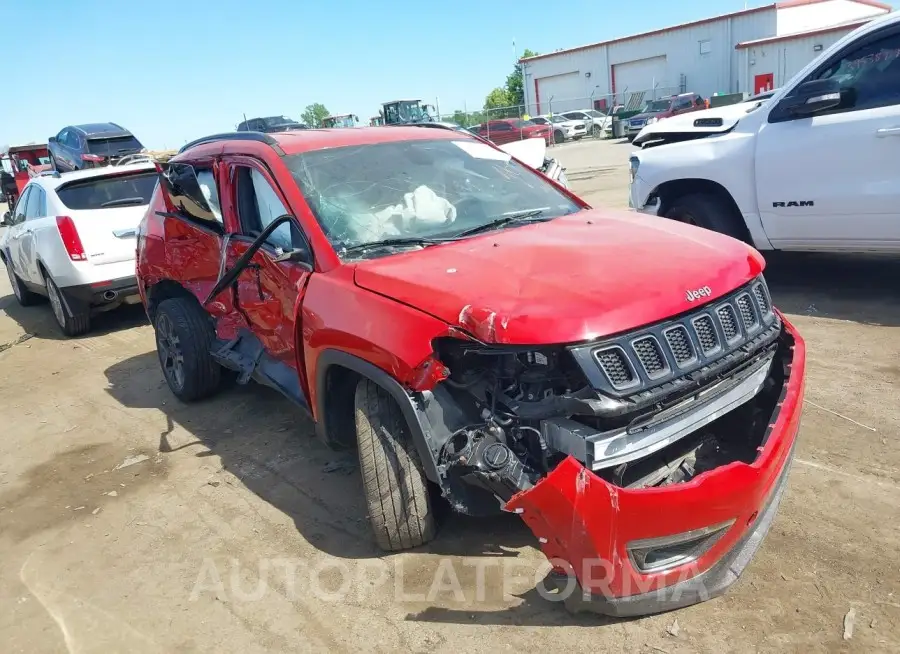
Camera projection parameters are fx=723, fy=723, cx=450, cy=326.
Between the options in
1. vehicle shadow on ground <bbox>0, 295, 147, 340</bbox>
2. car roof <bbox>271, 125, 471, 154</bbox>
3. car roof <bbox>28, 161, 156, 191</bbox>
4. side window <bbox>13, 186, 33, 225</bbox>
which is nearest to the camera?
car roof <bbox>271, 125, 471, 154</bbox>

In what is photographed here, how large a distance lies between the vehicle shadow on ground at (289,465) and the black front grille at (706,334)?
1140mm

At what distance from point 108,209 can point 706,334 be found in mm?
6878

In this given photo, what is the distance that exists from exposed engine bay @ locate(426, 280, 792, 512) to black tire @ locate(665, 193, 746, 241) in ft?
11.7

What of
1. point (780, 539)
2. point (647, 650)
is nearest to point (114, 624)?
point (647, 650)

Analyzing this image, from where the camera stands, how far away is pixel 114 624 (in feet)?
9.68

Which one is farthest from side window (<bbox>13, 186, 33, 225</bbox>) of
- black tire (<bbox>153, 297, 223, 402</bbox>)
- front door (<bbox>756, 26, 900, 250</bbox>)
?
front door (<bbox>756, 26, 900, 250</bbox>)

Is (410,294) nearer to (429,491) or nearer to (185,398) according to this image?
(429,491)

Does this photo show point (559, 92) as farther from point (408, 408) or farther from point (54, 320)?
point (408, 408)

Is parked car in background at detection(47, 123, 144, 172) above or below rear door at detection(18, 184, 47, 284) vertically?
above

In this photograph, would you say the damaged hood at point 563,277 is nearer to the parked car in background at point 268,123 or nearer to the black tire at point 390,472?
the black tire at point 390,472

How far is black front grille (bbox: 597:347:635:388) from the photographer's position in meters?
2.43

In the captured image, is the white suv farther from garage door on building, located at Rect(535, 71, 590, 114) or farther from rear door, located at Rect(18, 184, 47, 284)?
garage door on building, located at Rect(535, 71, 590, 114)

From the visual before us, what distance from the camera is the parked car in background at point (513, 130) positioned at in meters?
32.8

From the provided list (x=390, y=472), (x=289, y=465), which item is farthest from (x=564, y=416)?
(x=289, y=465)
